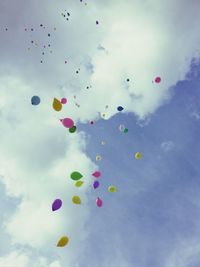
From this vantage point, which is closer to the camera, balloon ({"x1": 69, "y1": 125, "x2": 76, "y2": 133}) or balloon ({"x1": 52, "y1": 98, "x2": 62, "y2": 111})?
balloon ({"x1": 52, "y1": 98, "x2": 62, "y2": 111})

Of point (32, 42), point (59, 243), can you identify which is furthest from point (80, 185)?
point (32, 42)

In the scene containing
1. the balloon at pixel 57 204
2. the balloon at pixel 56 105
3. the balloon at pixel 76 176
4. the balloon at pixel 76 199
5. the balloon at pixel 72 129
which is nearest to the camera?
the balloon at pixel 57 204

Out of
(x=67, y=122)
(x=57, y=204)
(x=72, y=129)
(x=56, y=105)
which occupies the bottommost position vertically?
(x=57, y=204)

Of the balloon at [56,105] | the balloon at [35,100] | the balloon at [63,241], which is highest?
the balloon at [35,100]

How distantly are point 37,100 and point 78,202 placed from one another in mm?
6845

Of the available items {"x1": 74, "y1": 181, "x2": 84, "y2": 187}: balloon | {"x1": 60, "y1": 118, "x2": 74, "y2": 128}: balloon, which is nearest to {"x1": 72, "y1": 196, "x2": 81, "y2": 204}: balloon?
{"x1": 74, "y1": 181, "x2": 84, "y2": 187}: balloon

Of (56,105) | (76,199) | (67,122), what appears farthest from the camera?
(67,122)

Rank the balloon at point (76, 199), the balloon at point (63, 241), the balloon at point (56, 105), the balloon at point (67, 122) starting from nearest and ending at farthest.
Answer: the balloon at point (63, 241), the balloon at point (56, 105), the balloon at point (76, 199), the balloon at point (67, 122)

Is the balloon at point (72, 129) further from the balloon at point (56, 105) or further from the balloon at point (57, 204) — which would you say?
the balloon at point (57, 204)

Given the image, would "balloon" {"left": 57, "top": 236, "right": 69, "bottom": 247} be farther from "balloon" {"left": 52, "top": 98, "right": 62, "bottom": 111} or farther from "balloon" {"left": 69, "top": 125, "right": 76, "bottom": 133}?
A: "balloon" {"left": 52, "top": 98, "right": 62, "bottom": 111}

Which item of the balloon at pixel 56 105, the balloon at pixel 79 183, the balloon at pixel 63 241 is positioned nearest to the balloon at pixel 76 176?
the balloon at pixel 79 183

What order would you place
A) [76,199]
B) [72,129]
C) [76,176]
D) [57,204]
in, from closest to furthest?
[57,204], [76,199], [76,176], [72,129]

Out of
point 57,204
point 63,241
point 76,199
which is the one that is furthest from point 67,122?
point 63,241

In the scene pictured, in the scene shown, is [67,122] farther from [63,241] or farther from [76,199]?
[63,241]
